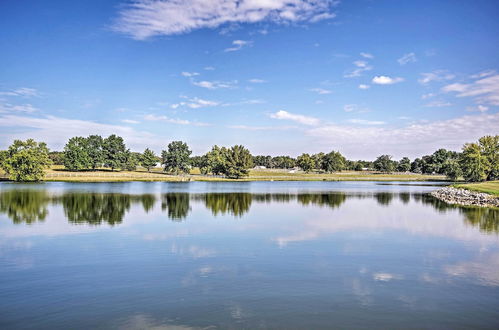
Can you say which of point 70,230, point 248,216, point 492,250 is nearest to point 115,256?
point 70,230

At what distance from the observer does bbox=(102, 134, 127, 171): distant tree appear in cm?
16188

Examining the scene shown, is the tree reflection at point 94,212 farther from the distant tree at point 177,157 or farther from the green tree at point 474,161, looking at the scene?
the distant tree at point 177,157

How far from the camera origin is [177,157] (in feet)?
543

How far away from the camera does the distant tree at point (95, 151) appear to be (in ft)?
518

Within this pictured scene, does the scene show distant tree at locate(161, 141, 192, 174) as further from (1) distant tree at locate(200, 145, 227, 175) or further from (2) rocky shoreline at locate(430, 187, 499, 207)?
(2) rocky shoreline at locate(430, 187, 499, 207)

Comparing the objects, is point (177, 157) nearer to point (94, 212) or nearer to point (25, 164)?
point (25, 164)

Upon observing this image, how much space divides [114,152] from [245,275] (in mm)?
163180

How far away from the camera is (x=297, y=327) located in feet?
35.2

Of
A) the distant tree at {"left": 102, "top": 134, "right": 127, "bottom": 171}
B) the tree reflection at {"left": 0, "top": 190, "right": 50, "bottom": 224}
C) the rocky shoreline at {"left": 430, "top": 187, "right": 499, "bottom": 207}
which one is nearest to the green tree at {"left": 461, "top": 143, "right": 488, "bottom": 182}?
the rocky shoreline at {"left": 430, "top": 187, "right": 499, "bottom": 207}

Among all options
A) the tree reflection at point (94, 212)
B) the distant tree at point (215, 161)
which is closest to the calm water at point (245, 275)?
the tree reflection at point (94, 212)

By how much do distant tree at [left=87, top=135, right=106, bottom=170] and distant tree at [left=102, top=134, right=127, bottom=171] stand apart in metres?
1.49

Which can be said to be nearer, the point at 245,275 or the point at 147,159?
the point at 245,275

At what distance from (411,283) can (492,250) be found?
33.1ft

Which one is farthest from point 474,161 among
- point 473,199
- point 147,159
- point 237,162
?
point 147,159
